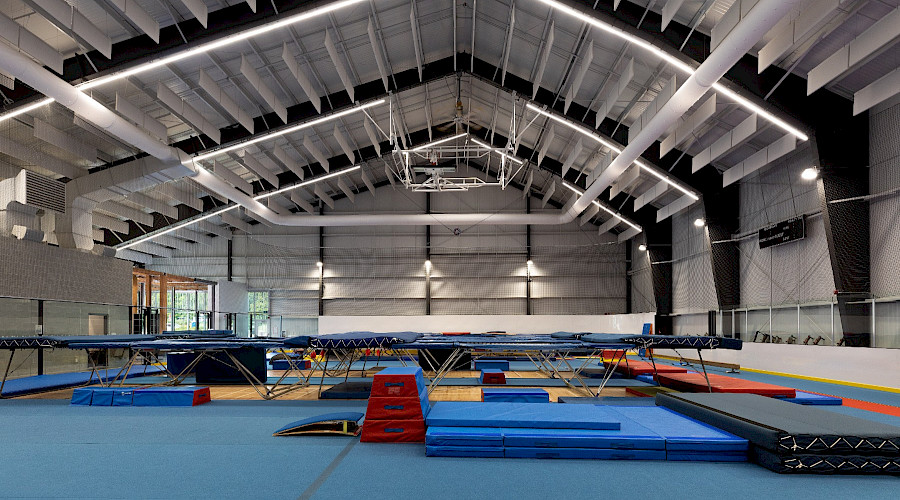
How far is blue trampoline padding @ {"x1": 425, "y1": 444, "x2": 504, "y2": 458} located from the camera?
17.4ft

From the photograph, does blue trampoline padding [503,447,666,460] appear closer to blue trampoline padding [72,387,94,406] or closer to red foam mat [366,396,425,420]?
red foam mat [366,396,425,420]

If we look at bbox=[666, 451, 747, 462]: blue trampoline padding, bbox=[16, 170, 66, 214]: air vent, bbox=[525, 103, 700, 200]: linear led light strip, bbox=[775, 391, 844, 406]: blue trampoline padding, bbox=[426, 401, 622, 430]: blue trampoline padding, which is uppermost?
bbox=[525, 103, 700, 200]: linear led light strip

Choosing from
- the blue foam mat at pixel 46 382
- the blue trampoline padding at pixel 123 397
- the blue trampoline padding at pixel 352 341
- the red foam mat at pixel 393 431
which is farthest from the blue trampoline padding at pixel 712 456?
the blue foam mat at pixel 46 382

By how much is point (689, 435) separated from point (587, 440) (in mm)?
1010

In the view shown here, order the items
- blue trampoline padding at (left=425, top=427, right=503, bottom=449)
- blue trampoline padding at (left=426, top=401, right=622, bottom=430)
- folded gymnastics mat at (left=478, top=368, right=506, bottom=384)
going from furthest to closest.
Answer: folded gymnastics mat at (left=478, top=368, right=506, bottom=384)
blue trampoline padding at (left=426, top=401, right=622, bottom=430)
blue trampoline padding at (left=425, top=427, right=503, bottom=449)

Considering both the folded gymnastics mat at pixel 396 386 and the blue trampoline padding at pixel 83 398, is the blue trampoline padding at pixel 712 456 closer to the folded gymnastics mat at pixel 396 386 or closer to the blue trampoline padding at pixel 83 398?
the folded gymnastics mat at pixel 396 386

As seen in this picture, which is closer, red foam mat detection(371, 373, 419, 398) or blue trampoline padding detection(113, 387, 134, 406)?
red foam mat detection(371, 373, 419, 398)

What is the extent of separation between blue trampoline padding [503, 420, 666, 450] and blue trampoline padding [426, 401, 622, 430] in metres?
0.19

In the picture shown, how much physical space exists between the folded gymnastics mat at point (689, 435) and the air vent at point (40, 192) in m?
14.6

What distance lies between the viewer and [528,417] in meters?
5.82

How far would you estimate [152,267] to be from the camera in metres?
28.6

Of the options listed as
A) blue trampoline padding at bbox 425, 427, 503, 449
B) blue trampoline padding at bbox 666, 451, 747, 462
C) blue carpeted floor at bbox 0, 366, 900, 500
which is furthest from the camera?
blue trampoline padding at bbox 425, 427, 503, 449

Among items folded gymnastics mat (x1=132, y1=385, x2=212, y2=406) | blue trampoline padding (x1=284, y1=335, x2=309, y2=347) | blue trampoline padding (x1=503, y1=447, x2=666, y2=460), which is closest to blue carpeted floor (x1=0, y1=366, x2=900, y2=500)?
blue trampoline padding (x1=503, y1=447, x2=666, y2=460)

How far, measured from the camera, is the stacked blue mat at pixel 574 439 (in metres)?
5.23
